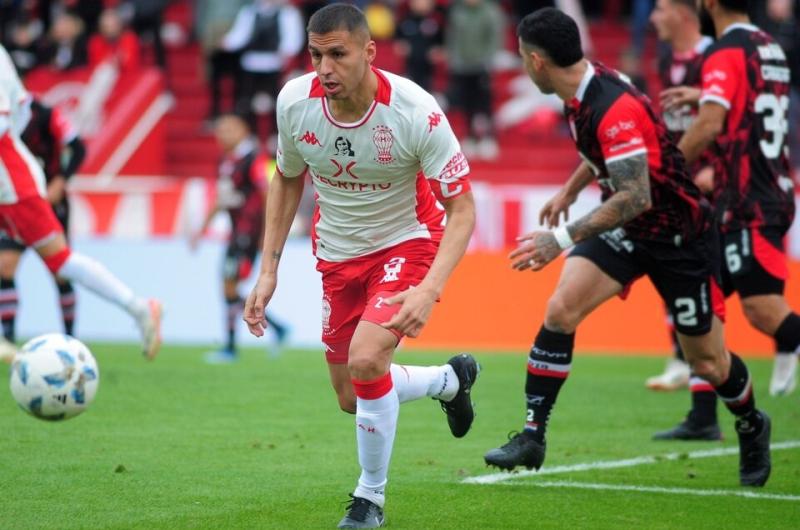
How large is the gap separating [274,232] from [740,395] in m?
2.71

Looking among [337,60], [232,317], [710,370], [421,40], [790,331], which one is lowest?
[421,40]

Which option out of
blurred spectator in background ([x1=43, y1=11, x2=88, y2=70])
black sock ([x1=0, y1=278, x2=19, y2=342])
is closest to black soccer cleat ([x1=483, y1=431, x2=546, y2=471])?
black sock ([x1=0, y1=278, x2=19, y2=342])

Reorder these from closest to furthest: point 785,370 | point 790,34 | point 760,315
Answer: point 760,315, point 785,370, point 790,34

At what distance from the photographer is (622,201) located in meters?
7.01

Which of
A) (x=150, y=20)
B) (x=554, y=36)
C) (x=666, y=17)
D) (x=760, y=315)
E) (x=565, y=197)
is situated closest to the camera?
(x=554, y=36)

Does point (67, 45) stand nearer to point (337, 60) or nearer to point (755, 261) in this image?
point (755, 261)

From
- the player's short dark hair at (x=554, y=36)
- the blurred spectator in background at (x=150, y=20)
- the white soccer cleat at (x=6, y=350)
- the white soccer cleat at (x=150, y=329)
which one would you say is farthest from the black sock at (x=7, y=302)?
the blurred spectator in background at (x=150, y=20)

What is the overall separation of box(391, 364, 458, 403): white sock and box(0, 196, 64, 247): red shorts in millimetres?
4186

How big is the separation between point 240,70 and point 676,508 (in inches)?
658

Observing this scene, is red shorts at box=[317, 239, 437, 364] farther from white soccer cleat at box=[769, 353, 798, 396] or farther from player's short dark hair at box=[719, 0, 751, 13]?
white soccer cleat at box=[769, 353, 798, 396]

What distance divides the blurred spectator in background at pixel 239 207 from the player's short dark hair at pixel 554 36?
769 cm

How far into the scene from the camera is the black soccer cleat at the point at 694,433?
30.4 feet

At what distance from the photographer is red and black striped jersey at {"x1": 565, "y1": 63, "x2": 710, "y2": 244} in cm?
710

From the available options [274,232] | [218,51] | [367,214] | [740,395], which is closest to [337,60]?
[367,214]
